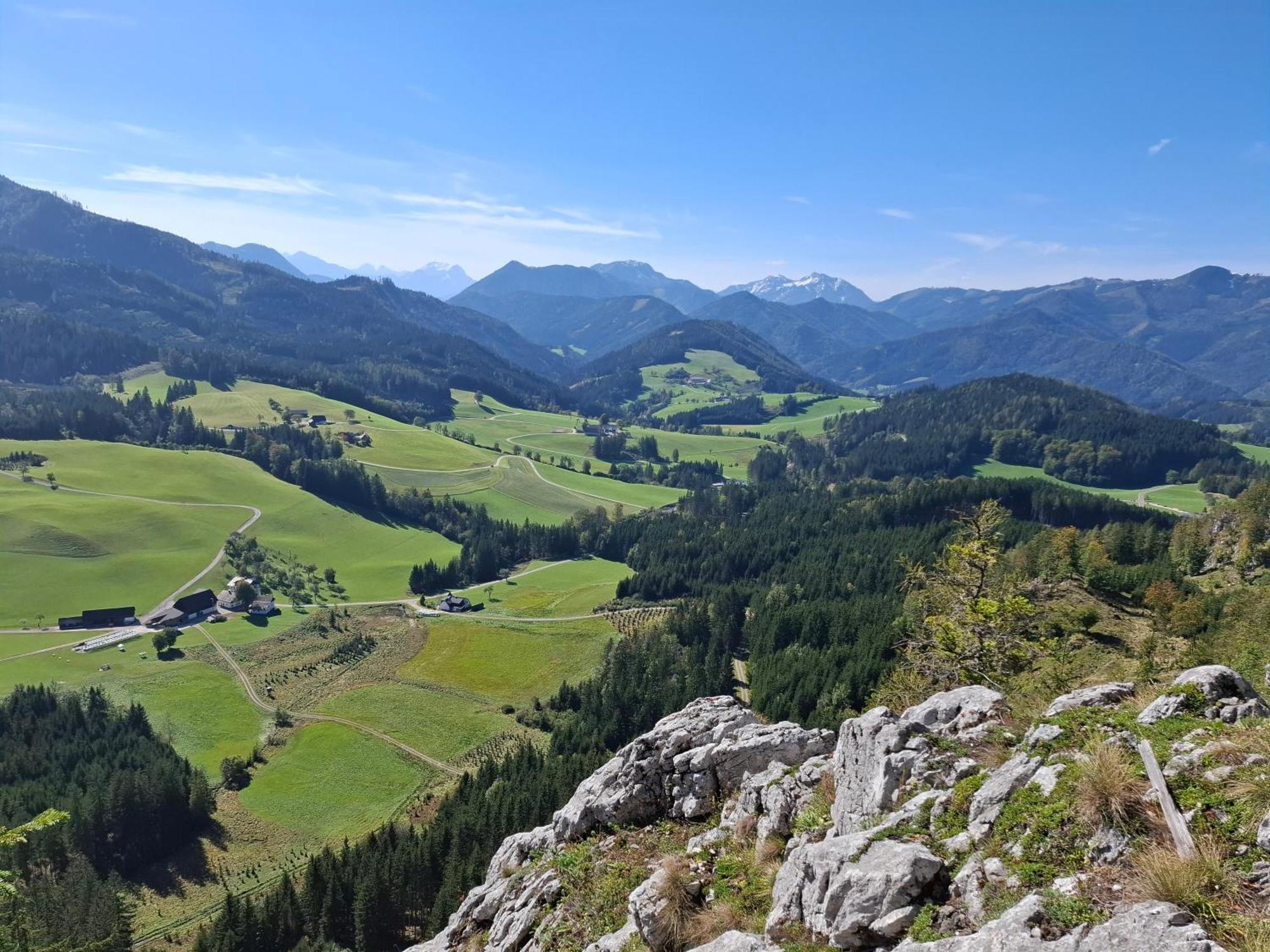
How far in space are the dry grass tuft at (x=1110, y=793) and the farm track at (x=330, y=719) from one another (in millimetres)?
82477

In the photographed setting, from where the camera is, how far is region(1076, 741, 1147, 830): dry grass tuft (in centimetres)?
1259

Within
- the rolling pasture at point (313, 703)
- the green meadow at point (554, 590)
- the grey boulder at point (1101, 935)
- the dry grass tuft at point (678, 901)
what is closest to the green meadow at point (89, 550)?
the rolling pasture at point (313, 703)

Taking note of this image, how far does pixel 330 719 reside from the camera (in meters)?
98.2

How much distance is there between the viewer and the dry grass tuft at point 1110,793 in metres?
12.6

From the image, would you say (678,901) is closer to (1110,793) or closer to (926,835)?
(926,835)

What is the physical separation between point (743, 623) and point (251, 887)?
82978mm

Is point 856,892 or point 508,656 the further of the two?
point 508,656

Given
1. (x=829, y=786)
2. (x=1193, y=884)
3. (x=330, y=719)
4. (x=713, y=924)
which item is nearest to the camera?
(x=1193, y=884)

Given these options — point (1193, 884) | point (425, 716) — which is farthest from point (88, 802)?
point (1193, 884)

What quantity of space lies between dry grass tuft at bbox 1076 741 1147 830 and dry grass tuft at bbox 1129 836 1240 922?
5.42ft

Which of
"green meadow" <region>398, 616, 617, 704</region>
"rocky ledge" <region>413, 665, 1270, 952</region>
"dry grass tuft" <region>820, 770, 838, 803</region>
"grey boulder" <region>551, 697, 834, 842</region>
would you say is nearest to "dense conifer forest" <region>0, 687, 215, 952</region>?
"green meadow" <region>398, 616, 617, 704</region>

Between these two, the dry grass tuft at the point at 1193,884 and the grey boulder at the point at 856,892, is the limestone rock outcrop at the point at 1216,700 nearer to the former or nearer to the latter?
the dry grass tuft at the point at 1193,884

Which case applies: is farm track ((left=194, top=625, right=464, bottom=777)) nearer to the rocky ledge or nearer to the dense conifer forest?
the dense conifer forest

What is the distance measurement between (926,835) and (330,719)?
101 m
